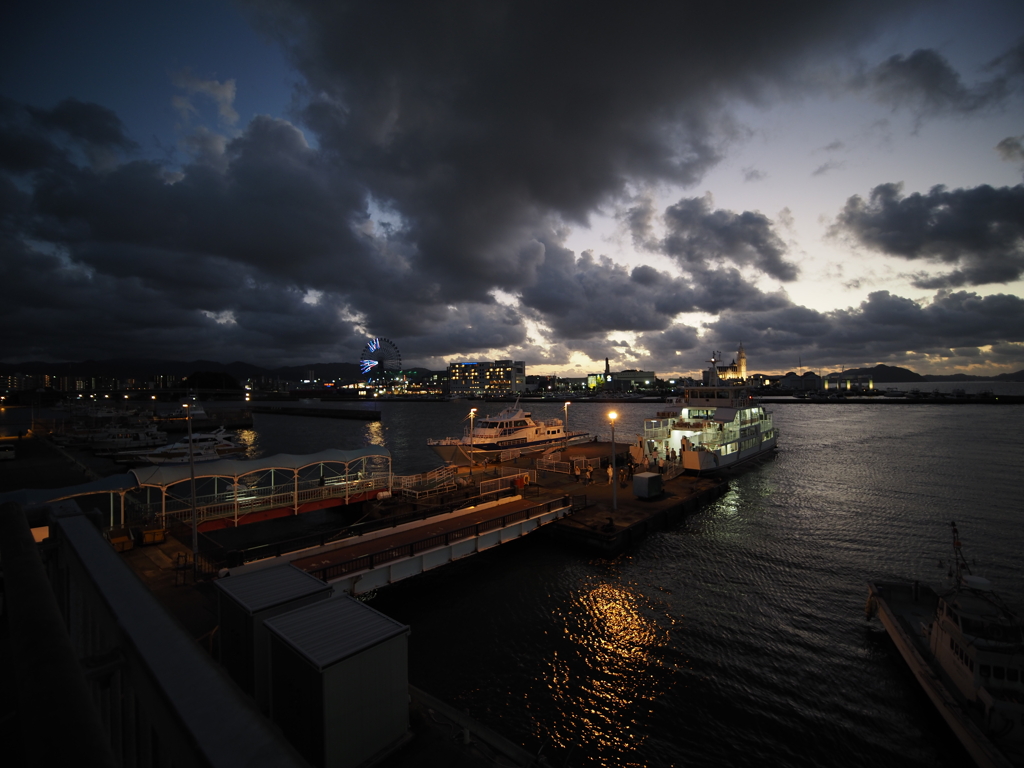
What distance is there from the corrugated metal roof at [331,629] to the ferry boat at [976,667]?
535 inches

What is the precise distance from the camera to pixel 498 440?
138ft

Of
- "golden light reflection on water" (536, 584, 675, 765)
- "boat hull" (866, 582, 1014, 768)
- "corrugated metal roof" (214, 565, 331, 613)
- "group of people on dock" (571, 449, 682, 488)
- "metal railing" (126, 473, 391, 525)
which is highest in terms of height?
"corrugated metal roof" (214, 565, 331, 613)

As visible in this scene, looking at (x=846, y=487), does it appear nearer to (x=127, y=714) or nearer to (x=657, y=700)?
(x=657, y=700)

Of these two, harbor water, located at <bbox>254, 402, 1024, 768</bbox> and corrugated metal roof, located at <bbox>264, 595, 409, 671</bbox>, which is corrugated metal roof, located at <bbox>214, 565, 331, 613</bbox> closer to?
corrugated metal roof, located at <bbox>264, 595, 409, 671</bbox>

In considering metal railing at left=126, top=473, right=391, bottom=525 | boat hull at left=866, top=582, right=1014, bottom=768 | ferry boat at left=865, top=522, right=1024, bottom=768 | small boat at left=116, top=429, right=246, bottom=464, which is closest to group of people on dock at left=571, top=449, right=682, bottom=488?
metal railing at left=126, top=473, right=391, bottom=525

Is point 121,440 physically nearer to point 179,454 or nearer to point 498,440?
point 179,454

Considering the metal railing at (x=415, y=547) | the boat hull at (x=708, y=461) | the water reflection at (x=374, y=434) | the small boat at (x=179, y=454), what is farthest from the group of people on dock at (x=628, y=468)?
the water reflection at (x=374, y=434)

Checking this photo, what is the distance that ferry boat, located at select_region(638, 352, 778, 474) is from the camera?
38906 mm

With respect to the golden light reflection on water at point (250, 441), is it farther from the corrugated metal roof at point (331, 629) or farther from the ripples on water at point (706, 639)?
the corrugated metal roof at point (331, 629)

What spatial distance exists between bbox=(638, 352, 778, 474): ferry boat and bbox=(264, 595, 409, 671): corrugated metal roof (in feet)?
103

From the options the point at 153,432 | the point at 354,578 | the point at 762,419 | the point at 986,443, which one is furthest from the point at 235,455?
the point at 986,443

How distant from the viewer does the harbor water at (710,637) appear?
1259 centimetres

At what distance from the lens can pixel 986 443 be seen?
201 ft

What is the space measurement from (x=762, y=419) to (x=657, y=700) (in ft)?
157
